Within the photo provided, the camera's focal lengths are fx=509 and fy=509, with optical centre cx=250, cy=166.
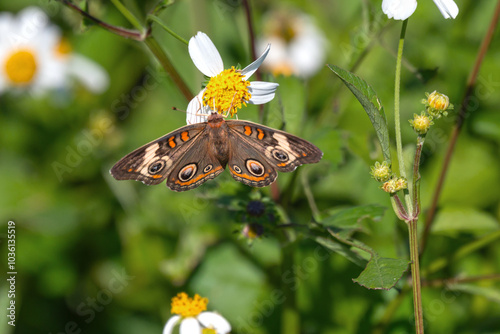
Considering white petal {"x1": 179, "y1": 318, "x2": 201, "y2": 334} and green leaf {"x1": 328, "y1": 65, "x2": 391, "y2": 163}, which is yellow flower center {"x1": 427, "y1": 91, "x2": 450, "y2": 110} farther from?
white petal {"x1": 179, "y1": 318, "x2": 201, "y2": 334}

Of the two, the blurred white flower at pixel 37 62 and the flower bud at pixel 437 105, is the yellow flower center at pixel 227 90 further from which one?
the blurred white flower at pixel 37 62

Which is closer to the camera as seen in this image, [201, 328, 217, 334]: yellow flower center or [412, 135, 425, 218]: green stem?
[412, 135, 425, 218]: green stem

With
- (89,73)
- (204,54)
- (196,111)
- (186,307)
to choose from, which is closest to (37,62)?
(89,73)

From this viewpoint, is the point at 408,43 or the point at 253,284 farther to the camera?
the point at 408,43

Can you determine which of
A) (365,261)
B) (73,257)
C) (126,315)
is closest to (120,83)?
(73,257)

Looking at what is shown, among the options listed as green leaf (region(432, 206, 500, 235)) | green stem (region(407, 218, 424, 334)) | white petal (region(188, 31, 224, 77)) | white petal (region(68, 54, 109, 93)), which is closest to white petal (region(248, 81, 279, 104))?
white petal (region(188, 31, 224, 77))

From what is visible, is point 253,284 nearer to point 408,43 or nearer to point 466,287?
point 466,287
